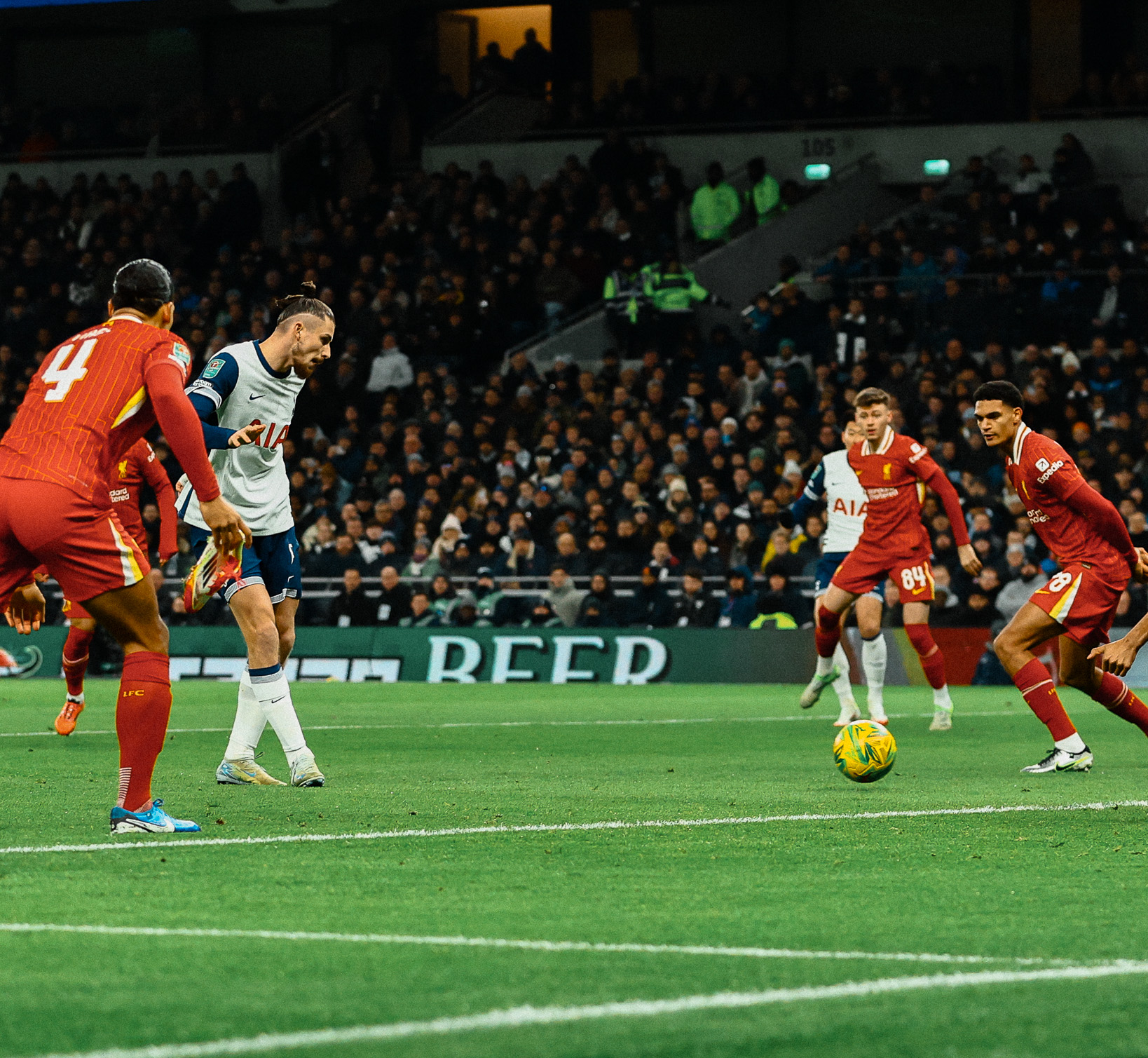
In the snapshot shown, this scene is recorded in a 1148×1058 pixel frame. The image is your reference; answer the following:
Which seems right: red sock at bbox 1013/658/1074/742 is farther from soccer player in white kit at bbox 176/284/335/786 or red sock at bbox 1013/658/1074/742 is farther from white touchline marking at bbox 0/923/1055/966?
white touchline marking at bbox 0/923/1055/966

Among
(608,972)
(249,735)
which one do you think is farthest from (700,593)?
(608,972)

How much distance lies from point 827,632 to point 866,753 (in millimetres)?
4673

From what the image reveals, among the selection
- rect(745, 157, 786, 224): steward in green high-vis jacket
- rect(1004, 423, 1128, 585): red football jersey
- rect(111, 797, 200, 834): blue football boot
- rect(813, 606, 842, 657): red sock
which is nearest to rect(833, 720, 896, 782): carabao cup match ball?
rect(1004, 423, 1128, 585): red football jersey

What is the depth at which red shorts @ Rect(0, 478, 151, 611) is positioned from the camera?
23.9 ft

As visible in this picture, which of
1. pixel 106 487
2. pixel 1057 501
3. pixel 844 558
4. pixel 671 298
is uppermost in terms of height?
pixel 671 298

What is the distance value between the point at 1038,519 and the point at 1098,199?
18.5 metres

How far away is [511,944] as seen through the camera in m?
5.33

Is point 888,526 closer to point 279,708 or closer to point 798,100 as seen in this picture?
point 279,708

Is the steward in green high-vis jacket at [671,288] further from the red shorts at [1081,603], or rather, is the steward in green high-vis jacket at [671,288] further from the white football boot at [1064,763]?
the red shorts at [1081,603]

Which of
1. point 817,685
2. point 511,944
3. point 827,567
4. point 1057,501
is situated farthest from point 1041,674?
point 511,944

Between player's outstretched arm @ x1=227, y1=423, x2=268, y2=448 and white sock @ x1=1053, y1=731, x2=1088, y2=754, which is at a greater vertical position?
player's outstretched arm @ x1=227, y1=423, x2=268, y2=448

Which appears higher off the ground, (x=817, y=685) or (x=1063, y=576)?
(x=1063, y=576)

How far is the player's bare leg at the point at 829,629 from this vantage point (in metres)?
14.6

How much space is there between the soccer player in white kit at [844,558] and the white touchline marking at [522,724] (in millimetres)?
743
